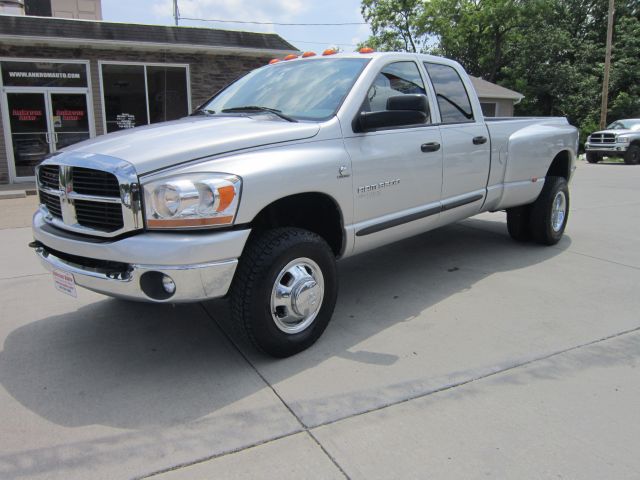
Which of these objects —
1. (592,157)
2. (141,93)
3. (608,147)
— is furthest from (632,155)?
(141,93)

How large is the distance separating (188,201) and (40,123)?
12.4 metres

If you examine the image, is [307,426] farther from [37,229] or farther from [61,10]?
[61,10]

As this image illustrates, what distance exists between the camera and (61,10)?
23.9m

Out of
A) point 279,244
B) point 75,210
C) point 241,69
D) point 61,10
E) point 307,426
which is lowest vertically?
point 307,426

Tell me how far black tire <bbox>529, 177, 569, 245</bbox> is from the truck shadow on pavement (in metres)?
0.90

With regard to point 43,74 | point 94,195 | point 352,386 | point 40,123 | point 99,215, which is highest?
point 43,74

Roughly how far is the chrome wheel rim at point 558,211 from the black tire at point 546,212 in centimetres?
4

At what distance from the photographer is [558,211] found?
6.29 meters

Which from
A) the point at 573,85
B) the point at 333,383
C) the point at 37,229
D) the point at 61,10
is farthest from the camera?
the point at 573,85

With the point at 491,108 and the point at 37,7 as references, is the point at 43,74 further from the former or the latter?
the point at 491,108

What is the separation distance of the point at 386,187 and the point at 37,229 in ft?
7.92

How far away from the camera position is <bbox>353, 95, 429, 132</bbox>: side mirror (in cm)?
371

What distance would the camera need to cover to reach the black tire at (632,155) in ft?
67.0

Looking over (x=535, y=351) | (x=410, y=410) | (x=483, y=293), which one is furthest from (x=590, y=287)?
(x=410, y=410)
